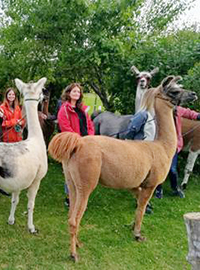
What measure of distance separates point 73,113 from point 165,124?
1311 millimetres

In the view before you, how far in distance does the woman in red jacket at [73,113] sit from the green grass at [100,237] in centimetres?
135

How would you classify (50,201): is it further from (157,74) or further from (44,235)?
(157,74)

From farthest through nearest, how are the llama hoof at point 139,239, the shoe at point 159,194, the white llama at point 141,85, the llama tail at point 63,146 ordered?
the white llama at point 141,85
the shoe at point 159,194
the llama hoof at point 139,239
the llama tail at point 63,146

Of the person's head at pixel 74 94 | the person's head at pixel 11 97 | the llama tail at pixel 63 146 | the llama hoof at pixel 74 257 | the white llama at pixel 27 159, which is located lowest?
the llama hoof at pixel 74 257

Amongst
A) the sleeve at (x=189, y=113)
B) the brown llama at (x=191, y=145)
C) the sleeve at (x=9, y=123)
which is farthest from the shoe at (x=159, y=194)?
the sleeve at (x=9, y=123)

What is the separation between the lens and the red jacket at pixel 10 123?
17.3ft

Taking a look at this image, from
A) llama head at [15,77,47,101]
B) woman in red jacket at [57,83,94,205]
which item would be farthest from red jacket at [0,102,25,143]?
llama head at [15,77,47,101]

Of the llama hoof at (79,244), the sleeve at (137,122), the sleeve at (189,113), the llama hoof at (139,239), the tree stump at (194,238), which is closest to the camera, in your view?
the tree stump at (194,238)

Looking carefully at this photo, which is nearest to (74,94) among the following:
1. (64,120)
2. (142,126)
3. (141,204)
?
(64,120)

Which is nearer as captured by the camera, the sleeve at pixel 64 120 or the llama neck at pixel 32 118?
the llama neck at pixel 32 118

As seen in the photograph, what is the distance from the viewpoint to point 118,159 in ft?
12.2

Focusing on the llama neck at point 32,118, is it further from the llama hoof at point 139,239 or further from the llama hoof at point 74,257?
the llama hoof at point 139,239

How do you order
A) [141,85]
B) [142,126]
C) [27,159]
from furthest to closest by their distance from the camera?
[141,85] → [142,126] → [27,159]

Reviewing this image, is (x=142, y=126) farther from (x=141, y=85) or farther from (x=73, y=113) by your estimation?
(x=141, y=85)
